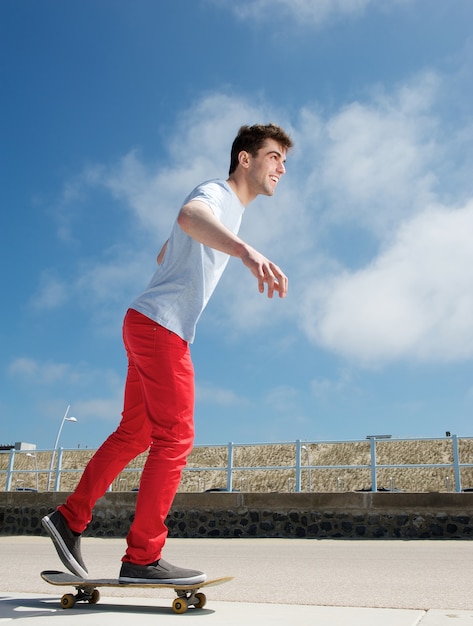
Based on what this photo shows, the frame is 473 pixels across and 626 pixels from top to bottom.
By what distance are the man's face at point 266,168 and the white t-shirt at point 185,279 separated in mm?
235

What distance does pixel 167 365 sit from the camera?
2.39m

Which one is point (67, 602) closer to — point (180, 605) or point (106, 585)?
point (106, 585)

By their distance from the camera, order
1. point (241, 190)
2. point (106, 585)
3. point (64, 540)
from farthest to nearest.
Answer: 1. point (241, 190)
2. point (64, 540)
3. point (106, 585)

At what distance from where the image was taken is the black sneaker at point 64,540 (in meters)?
2.46

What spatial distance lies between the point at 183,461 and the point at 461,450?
33.0 meters

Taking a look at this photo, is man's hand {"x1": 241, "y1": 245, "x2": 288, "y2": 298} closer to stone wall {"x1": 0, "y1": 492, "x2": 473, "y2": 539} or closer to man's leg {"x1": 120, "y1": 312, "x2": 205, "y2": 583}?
man's leg {"x1": 120, "y1": 312, "x2": 205, "y2": 583}

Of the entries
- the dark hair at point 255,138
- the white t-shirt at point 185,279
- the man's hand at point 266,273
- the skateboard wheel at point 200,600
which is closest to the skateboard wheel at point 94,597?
the skateboard wheel at point 200,600

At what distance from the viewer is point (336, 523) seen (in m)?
10.7

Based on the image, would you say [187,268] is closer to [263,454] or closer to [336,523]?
[336,523]

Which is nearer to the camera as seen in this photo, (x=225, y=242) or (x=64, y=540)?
(x=225, y=242)

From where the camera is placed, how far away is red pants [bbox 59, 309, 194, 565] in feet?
7.39

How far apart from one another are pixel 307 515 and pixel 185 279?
9271 mm

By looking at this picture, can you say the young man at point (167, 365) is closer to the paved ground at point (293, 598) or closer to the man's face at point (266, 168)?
the man's face at point (266, 168)

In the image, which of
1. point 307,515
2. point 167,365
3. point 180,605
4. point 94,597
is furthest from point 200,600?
point 307,515
